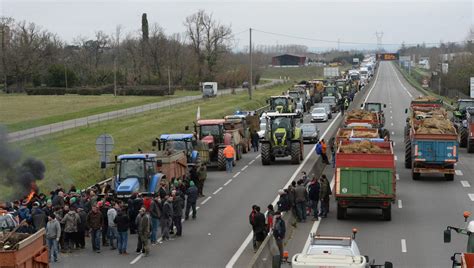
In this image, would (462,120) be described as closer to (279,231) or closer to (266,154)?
(266,154)

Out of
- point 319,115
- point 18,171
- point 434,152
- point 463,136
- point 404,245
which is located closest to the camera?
point 404,245

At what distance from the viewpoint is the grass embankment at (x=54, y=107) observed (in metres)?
66.5

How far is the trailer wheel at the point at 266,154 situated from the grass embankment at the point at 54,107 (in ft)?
69.7

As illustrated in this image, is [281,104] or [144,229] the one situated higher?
[281,104]

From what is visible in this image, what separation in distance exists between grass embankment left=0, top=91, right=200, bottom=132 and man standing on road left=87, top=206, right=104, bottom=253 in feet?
112

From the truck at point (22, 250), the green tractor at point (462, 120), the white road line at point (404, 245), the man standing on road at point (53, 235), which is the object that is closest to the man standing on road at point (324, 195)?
the white road line at point (404, 245)

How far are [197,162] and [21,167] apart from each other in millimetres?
7899

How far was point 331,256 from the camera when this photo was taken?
15188 mm

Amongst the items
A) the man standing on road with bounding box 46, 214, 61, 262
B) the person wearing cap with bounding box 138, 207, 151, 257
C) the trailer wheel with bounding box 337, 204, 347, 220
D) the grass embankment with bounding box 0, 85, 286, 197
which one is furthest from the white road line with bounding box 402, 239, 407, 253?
the grass embankment with bounding box 0, 85, 286, 197

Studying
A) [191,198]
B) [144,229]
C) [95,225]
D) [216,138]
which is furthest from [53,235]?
[216,138]

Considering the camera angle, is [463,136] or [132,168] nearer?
[132,168]

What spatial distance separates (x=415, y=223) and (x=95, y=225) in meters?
10.7

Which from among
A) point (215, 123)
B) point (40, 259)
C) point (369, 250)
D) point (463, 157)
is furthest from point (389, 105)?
point (40, 259)

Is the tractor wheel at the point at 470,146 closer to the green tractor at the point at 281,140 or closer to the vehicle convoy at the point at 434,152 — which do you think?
the vehicle convoy at the point at 434,152
